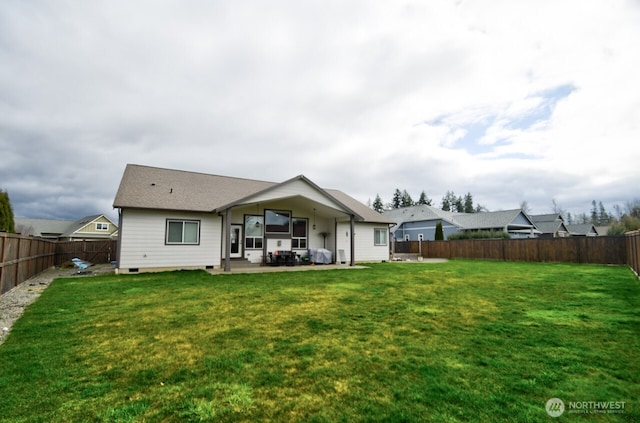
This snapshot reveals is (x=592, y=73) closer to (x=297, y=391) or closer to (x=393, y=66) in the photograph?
(x=393, y=66)

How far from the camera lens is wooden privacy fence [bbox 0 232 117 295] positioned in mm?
7773

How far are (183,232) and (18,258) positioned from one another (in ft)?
18.3

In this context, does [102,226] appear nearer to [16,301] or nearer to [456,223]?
[16,301]

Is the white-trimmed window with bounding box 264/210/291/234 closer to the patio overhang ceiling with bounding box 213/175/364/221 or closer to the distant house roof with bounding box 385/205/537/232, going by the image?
the patio overhang ceiling with bounding box 213/175/364/221

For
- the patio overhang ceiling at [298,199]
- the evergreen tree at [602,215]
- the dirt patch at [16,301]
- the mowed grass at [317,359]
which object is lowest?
the dirt patch at [16,301]

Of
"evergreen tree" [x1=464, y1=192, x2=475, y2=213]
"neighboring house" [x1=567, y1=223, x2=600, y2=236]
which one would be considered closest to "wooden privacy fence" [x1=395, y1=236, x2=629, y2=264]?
"neighboring house" [x1=567, y1=223, x2=600, y2=236]

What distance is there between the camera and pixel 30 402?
2.61 meters

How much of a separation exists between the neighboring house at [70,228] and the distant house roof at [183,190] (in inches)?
1109

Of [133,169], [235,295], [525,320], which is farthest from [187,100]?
[525,320]

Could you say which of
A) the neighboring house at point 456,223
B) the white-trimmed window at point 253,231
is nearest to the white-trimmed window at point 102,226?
the white-trimmed window at point 253,231

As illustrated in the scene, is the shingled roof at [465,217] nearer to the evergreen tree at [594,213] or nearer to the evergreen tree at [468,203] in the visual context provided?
the evergreen tree at [468,203]

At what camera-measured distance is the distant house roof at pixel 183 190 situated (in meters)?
13.2

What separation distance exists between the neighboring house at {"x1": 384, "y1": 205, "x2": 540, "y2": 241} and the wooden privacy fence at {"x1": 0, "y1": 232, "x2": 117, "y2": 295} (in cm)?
2840

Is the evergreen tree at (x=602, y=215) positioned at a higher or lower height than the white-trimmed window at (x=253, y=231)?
higher
